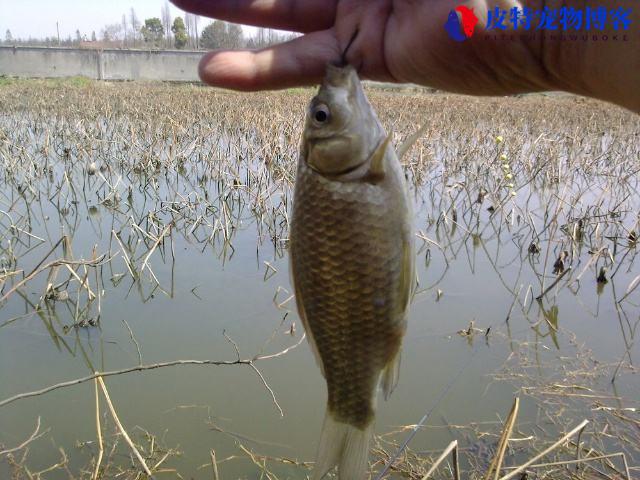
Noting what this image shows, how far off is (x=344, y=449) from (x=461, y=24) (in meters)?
1.21

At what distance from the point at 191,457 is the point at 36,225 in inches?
169

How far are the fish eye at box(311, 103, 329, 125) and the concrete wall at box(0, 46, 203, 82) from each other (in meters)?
37.0

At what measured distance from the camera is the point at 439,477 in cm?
300

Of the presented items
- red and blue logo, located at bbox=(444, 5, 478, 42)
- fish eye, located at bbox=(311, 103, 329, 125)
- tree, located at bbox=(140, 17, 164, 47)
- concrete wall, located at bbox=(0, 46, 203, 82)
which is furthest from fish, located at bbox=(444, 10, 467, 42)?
tree, located at bbox=(140, 17, 164, 47)

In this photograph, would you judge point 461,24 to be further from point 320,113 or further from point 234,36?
point 234,36

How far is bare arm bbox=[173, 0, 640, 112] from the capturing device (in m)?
1.35

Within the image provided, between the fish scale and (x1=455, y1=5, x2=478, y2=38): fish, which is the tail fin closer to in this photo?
the fish scale

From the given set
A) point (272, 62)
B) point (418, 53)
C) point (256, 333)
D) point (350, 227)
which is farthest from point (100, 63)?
point (350, 227)

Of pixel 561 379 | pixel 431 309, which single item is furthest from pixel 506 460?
pixel 431 309

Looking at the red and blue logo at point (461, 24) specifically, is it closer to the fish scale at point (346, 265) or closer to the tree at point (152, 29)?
the fish scale at point (346, 265)

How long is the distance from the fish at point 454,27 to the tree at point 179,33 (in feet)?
203

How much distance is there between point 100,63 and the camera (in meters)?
37.0

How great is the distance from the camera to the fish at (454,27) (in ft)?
4.44

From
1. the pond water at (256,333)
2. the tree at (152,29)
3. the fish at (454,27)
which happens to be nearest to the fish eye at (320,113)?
the fish at (454,27)
